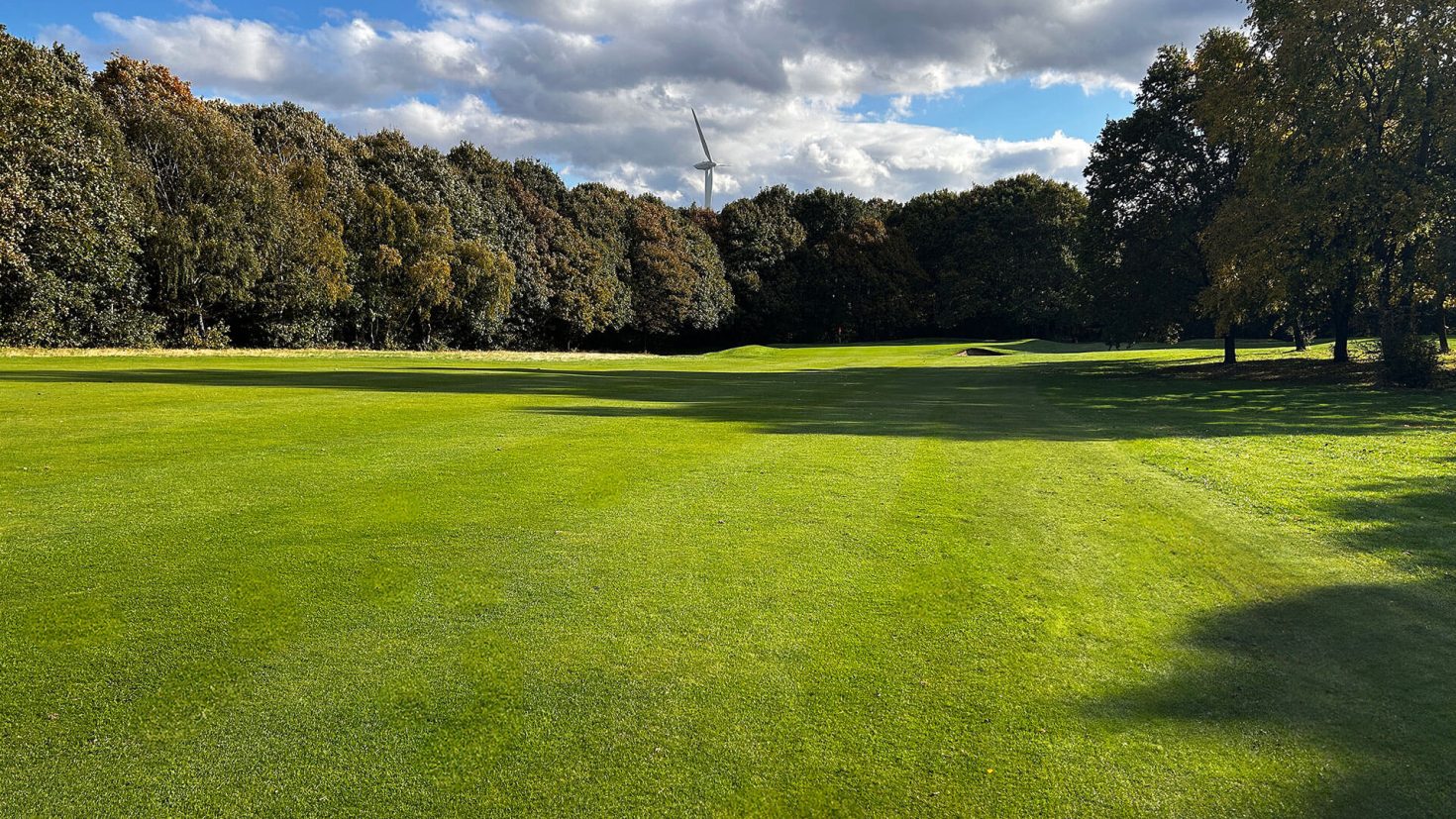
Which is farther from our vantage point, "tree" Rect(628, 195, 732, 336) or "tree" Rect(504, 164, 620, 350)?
"tree" Rect(628, 195, 732, 336)

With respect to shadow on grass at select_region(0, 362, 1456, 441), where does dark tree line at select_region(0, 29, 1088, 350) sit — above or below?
above

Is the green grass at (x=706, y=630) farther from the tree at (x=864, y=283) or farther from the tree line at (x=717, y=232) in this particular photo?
the tree at (x=864, y=283)

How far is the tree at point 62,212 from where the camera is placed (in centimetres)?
3006

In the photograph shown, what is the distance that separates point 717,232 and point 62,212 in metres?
53.3

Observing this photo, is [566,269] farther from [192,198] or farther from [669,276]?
[192,198]

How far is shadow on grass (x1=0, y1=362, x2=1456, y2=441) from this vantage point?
15.8 metres

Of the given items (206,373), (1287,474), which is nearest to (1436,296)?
(1287,474)

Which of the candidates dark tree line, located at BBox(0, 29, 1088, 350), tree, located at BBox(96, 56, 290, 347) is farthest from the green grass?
tree, located at BBox(96, 56, 290, 347)

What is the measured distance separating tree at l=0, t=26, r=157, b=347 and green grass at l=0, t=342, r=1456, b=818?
26222mm

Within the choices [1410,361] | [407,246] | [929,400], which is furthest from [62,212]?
[1410,361]

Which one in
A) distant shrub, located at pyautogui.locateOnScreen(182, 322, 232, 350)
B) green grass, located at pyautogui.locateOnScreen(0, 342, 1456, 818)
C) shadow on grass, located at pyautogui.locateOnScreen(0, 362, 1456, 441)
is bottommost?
green grass, located at pyautogui.locateOnScreen(0, 342, 1456, 818)

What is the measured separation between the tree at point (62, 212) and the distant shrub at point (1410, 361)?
44.6 m

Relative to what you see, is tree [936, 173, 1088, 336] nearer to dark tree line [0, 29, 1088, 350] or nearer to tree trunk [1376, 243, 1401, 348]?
dark tree line [0, 29, 1088, 350]

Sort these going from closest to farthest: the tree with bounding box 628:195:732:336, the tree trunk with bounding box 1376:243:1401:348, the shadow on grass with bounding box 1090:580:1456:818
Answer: the shadow on grass with bounding box 1090:580:1456:818 < the tree trunk with bounding box 1376:243:1401:348 < the tree with bounding box 628:195:732:336
